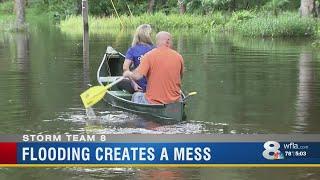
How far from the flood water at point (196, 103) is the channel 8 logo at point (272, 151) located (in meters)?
0.48

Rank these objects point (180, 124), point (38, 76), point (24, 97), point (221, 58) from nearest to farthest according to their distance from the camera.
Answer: point (180, 124) < point (24, 97) < point (38, 76) < point (221, 58)

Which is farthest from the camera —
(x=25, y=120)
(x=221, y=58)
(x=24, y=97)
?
(x=221, y=58)

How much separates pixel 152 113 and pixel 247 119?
185 centimetres

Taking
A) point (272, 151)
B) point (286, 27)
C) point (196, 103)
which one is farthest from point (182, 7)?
point (272, 151)

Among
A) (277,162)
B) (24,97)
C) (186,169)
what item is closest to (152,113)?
(186,169)

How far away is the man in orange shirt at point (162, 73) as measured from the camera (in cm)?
1047

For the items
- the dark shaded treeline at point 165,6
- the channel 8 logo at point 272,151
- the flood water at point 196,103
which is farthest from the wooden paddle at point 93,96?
the dark shaded treeline at point 165,6

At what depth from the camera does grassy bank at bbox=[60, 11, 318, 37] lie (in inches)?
1373

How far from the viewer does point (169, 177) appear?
7758 millimetres

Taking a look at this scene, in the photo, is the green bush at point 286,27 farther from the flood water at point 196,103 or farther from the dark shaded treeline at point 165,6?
the flood water at point 196,103

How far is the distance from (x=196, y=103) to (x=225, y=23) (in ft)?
102

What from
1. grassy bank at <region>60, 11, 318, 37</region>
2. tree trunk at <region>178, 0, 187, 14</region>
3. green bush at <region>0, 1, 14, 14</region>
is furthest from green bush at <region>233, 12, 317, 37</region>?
green bush at <region>0, 1, 14, 14</region>

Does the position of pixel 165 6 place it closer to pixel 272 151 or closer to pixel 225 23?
pixel 225 23

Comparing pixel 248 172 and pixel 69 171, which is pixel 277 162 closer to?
pixel 248 172
